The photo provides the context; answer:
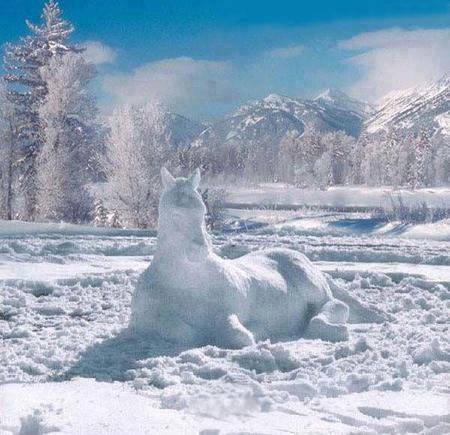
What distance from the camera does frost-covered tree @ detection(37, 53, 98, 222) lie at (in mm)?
31375

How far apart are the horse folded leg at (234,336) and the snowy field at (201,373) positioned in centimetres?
22

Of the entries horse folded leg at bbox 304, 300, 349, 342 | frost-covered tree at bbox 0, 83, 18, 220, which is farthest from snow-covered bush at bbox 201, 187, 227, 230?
horse folded leg at bbox 304, 300, 349, 342

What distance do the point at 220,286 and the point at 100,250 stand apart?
9443 mm

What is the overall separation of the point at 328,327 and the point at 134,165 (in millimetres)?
23911

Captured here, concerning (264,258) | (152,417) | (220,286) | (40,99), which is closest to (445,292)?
(264,258)

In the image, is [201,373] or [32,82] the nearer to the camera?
[201,373]

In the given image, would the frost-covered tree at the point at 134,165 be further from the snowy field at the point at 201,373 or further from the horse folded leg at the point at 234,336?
the horse folded leg at the point at 234,336

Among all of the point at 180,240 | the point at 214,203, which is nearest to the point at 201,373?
the point at 180,240

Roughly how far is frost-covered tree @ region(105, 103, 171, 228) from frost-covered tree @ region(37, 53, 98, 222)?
1.71m

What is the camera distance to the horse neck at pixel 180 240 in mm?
7445

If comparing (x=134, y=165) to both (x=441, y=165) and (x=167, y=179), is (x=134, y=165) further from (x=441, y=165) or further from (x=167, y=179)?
(x=441, y=165)

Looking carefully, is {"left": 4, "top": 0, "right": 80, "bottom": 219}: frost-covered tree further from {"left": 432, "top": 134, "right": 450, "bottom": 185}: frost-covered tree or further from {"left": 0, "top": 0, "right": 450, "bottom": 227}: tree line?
{"left": 432, "top": 134, "right": 450, "bottom": 185}: frost-covered tree

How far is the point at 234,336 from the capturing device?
738 centimetres

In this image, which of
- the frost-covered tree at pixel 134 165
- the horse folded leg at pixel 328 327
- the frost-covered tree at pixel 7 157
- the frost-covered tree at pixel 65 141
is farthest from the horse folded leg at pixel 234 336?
the frost-covered tree at pixel 7 157
